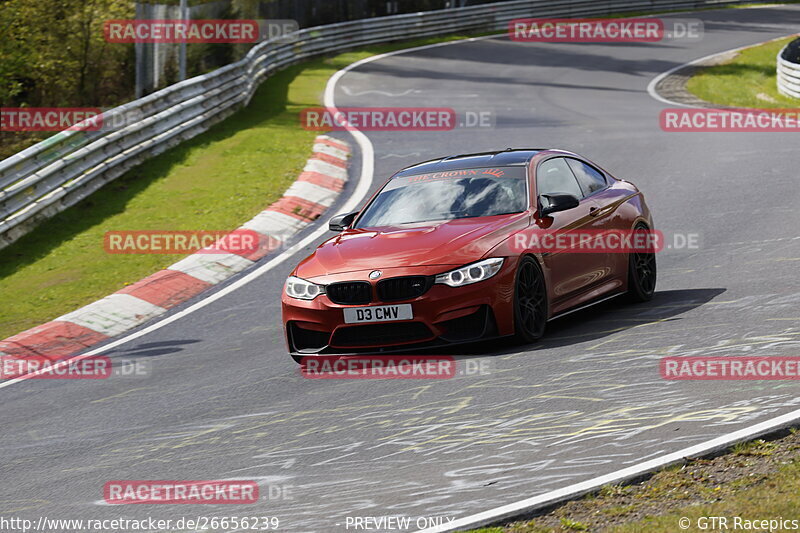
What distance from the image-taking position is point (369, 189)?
16.5 meters

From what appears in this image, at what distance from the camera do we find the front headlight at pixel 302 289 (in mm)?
8703

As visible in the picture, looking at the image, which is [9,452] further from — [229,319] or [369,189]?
[369,189]

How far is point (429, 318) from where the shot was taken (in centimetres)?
830

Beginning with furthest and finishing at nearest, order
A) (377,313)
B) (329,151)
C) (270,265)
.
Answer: (329,151)
(270,265)
(377,313)

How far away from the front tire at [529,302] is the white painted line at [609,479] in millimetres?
2682

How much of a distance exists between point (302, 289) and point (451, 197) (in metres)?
1.57

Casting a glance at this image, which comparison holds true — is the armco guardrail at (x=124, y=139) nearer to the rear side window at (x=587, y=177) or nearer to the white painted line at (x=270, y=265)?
the white painted line at (x=270, y=265)

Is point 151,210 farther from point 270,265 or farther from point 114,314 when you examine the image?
point 114,314

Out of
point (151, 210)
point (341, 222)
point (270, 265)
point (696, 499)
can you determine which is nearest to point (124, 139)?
point (151, 210)

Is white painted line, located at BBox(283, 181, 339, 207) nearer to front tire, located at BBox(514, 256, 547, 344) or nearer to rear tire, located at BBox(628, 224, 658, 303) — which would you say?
rear tire, located at BBox(628, 224, 658, 303)

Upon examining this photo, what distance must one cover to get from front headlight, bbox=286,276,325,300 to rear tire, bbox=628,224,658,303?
2.94m

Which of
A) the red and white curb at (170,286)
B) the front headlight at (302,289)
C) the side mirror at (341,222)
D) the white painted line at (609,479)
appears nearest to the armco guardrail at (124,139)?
the red and white curb at (170,286)

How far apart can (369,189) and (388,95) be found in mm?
10591

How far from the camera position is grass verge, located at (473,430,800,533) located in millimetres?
4879
